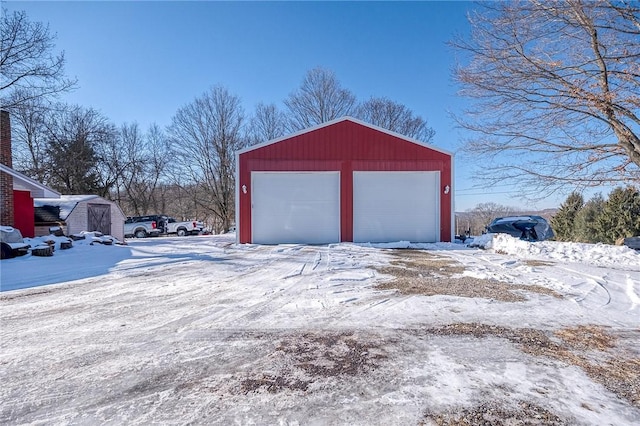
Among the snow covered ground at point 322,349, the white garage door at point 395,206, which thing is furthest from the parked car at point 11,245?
the white garage door at point 395,206

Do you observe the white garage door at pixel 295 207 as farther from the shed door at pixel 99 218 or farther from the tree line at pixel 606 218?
the tree line at pixel 606 218

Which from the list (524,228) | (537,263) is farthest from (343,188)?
(524,228)

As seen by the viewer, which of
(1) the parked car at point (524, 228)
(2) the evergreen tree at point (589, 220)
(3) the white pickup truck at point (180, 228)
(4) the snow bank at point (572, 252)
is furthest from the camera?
(3) the white pickup truck at point (180, 228)

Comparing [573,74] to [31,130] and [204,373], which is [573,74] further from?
[31,130]

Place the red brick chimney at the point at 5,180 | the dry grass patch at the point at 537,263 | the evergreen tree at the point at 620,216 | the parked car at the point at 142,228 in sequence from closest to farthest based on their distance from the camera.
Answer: the dry grass patch at the point at 537,263, the red brick chimney at the point at 5,180, the evergreen tree at the point at 620,216, the parked car at the point at 142,228

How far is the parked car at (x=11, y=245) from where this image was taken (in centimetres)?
719

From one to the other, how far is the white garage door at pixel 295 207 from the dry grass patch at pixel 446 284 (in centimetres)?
449

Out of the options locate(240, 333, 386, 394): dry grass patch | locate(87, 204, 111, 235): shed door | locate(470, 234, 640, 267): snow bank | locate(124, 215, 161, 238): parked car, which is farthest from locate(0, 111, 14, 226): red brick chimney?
locate(470, 234, 640, 267): snow bank

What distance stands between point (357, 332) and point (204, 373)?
1373mm

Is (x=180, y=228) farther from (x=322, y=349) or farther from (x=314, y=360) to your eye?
(x=314, y=360)

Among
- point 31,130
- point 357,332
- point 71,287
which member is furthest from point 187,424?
point 31,130

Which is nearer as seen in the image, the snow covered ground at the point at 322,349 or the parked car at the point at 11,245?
the snow covered ground at the point at 322,349

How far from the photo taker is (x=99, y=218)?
1497 cm

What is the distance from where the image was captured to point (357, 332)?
289cm
